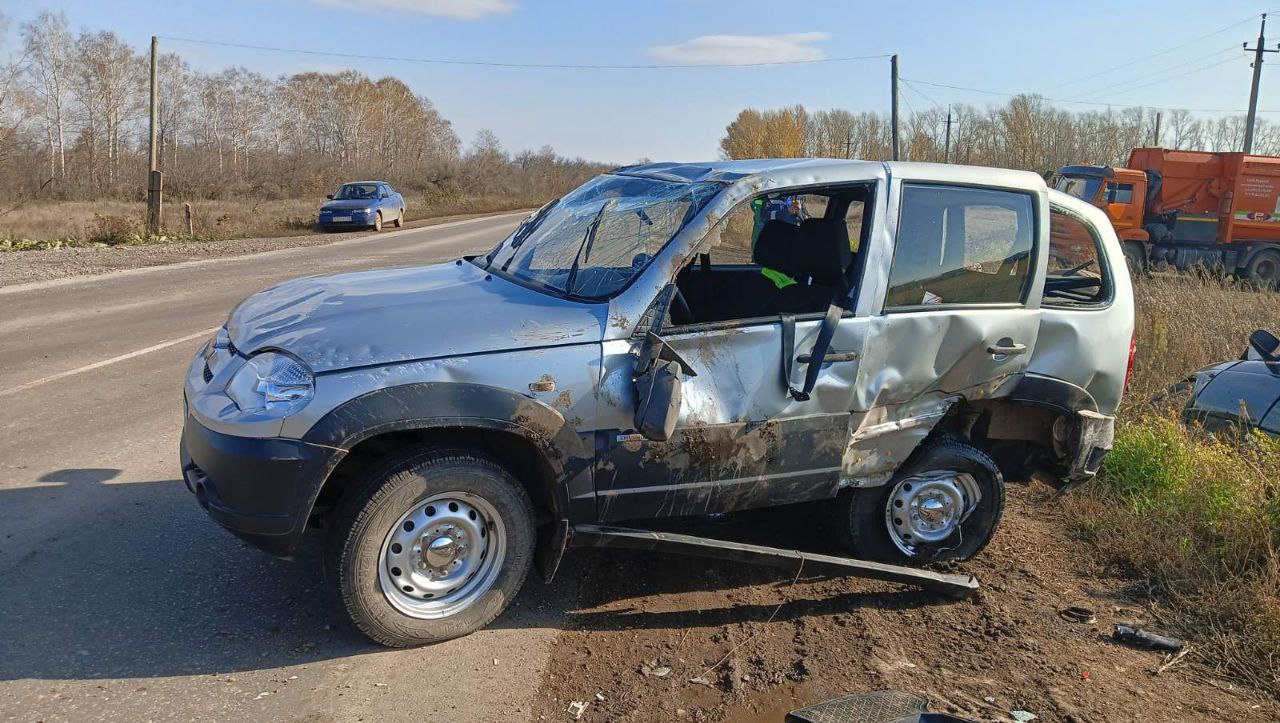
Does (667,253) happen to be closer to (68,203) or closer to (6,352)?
(6,352)

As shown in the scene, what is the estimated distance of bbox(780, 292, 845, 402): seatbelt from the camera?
3836mm

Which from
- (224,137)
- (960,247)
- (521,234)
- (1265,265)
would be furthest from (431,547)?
(224,137)

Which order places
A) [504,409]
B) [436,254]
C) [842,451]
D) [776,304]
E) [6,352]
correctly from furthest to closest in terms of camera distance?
[436,254] → [6,352] → [776,304] → [842,451] → [504,409]

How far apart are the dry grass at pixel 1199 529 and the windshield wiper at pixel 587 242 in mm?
3184

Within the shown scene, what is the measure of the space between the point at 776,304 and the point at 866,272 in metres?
0.73

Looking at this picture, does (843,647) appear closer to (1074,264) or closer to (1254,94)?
(1074,264)

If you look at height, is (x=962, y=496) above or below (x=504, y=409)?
below

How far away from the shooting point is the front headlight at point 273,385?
3229 millimetres

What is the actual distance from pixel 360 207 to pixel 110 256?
1148 centimetres

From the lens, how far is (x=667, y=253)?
12.3 ft

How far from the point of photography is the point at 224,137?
257 feet

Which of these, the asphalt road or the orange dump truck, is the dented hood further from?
the orange dump truck

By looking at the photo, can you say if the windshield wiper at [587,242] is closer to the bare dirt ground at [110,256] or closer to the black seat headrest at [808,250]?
the black seat headrest at [808,250]

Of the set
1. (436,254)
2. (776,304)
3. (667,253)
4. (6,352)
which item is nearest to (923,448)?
(776,304)
